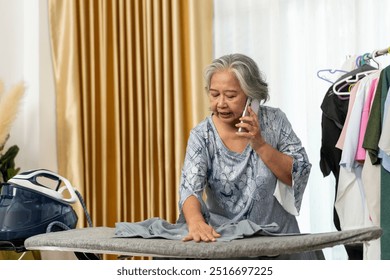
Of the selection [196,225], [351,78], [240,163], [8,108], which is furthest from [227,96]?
[8,108]

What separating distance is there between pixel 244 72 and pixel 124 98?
1.56 m

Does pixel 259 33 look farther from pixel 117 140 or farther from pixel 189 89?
pixel 117 140

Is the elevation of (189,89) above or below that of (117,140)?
above

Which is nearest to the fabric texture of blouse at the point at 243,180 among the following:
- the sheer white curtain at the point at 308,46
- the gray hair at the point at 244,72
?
the gray hair at the point at 244,72

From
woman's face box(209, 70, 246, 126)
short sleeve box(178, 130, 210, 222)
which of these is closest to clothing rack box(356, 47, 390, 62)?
woman's face box(209, 70, 246, 126)

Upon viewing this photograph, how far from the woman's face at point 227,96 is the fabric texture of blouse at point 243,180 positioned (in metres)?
0.09

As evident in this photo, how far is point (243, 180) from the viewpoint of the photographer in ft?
6.97

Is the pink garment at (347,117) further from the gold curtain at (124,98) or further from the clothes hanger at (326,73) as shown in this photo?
the gold curtain at (124,98)

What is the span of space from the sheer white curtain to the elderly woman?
1081 mm

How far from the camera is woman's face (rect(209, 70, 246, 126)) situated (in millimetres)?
2139

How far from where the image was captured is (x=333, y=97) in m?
2.84

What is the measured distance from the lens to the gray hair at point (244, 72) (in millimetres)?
2137
